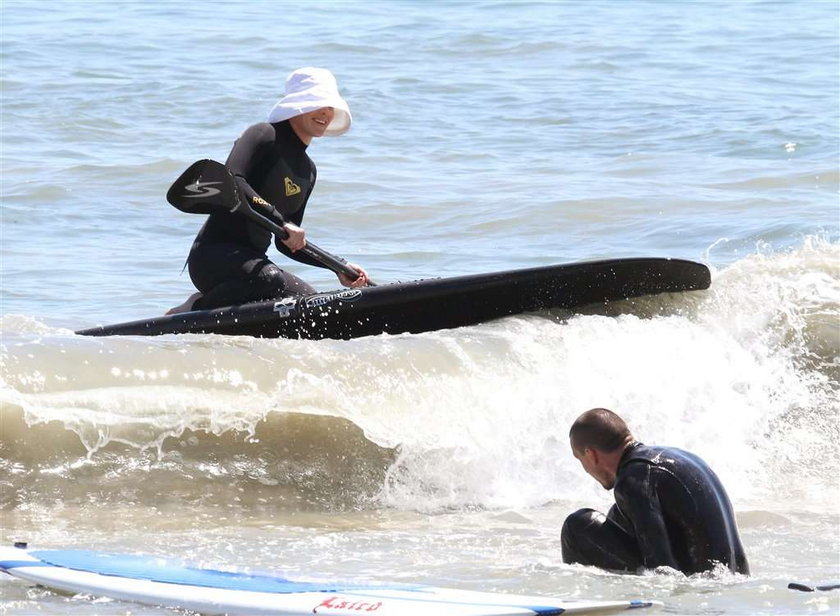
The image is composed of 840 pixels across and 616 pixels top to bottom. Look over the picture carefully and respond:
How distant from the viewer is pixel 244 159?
6.80 metres

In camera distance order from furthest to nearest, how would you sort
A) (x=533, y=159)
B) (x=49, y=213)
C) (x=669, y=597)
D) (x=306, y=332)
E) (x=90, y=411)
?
(x=533, y=159) → (x=49, y=213) → (x=306, y=332) → (x=90, y=411) → (x=669, y=597)

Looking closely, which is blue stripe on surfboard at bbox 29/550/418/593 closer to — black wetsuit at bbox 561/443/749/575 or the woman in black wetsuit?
black wetsuit at bbox 561/443/749/575

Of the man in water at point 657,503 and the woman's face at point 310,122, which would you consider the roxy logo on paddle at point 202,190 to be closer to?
the woman's face at point 310,122

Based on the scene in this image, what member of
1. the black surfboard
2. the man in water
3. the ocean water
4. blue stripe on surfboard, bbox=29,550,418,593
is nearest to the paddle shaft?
the black surfboard

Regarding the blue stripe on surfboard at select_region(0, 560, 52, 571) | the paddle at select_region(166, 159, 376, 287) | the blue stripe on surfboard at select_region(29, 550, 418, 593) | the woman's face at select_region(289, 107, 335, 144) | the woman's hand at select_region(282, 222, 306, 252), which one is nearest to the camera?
the blue stripe on surfboard at select_region(29, 550, 418, 593)

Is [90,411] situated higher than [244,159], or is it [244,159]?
[244,159]

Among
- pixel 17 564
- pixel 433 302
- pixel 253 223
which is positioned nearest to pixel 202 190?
pixel 253 223

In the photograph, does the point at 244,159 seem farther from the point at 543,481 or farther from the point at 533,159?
the point at 533,159

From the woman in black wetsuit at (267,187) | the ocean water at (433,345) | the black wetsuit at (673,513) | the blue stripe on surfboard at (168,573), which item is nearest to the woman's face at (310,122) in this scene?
the woman in black wetsuit at (267,187)

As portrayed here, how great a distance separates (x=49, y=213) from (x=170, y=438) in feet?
23.3

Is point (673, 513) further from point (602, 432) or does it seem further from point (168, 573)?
point (168, 573)

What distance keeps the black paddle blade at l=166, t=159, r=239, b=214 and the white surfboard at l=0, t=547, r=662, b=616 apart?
2.22 m

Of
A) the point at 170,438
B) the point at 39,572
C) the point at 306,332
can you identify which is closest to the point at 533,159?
the point at 306,332

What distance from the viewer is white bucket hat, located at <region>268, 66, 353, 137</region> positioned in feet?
22.5
